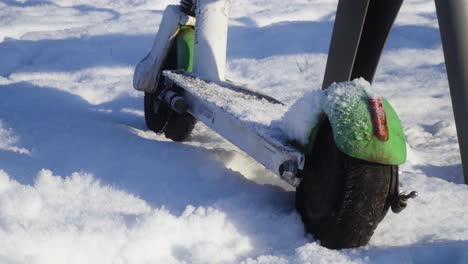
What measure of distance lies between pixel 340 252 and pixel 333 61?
93cm

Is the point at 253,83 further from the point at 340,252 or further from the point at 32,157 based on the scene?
the point at 340,252

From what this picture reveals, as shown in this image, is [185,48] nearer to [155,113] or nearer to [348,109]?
[155,113]

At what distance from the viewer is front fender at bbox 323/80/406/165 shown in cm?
107

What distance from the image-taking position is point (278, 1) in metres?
4.24

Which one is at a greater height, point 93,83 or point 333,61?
point 333,61

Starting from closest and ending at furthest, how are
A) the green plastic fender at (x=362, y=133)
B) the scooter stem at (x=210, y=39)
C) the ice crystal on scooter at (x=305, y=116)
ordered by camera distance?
the green plastic fender at (x=362, y=133) < the ice crystal on scooter at (x=305, y=116) < the scooter stem at (x=210, y=39)

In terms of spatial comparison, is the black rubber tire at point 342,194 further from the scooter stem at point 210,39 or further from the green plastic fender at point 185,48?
the green plastic fender at point 185,48

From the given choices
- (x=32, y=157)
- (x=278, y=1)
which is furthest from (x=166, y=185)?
(x=278, y=1)

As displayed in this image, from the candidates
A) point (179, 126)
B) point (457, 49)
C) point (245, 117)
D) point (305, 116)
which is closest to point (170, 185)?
point (245, 117)

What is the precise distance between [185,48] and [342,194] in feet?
3.27

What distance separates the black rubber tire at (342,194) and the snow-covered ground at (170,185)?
3cm

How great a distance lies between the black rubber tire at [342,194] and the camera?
3.56 feet

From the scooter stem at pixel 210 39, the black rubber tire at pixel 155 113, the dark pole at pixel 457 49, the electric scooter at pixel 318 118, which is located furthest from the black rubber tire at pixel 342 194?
the black rubber tire at pixel 155 113

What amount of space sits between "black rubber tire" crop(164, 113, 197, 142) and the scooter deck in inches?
3.6
